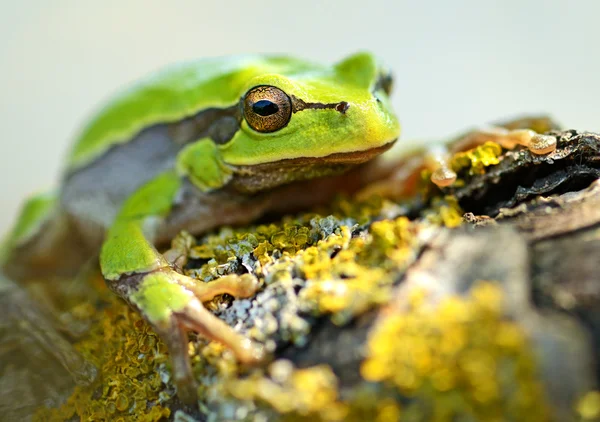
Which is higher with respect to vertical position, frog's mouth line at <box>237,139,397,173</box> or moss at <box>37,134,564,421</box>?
frog's mouth line at <box>237,139,397,173</box>

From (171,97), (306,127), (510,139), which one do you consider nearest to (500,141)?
(510,139)

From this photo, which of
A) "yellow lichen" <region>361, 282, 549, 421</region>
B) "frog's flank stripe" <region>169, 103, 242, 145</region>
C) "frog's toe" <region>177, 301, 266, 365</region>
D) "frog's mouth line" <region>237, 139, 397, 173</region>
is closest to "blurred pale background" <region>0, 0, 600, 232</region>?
"frog's flank stripe" <region>169, 103, 242, 145</region>

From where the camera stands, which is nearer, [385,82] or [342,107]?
[342,107]

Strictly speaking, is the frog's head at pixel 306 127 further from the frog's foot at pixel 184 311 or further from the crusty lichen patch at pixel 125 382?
the crusty lichen patch at pixel 125 382

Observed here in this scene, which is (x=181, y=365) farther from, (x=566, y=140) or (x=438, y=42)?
(x=438, y=42)

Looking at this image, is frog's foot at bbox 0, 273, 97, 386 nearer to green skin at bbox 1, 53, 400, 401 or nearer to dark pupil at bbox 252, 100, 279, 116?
green skin at bbox 1, 53, 400, 401

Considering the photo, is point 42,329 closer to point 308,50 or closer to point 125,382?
point 125,382

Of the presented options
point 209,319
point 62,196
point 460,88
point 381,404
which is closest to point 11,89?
point 62,196
